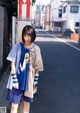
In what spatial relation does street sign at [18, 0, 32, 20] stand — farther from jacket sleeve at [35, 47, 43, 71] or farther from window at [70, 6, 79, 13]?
window at [70, 6, 79, 13]

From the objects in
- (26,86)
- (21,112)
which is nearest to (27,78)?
(26,86)

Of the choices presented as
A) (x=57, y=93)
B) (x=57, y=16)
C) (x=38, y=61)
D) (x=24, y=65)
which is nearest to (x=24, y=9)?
(x=57, y=93)

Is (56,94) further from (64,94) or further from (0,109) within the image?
(0,109)

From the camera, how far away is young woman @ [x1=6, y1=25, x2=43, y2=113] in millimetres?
4637

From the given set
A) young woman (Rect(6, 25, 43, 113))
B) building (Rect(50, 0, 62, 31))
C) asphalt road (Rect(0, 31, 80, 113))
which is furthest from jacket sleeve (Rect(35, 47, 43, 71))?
building (Rect(50, 0, 62, 31))

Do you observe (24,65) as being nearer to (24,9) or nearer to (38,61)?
(38,61)

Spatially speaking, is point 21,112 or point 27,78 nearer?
point 27,78

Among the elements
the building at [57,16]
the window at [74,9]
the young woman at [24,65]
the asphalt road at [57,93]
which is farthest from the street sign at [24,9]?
the building at [57,16]

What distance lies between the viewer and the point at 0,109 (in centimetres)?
531

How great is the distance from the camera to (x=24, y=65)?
184 inches

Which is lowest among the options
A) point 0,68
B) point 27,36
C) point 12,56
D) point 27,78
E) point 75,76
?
point 75,76

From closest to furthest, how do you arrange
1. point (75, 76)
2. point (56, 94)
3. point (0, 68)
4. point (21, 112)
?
point (21, 112)
point (56, 94)
point (0, 68)
point (75, 76)

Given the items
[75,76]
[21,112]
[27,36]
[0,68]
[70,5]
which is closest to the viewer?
[27,36]

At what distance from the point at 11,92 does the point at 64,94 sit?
11.2 ft
